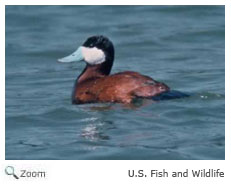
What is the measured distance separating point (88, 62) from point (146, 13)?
5.77m

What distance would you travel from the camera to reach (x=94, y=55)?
9828 mm

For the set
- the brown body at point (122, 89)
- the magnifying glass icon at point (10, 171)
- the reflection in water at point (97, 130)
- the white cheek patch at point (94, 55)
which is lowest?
the magnifying glass icon at point (10, 171)

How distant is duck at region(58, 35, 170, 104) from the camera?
29.4 ft

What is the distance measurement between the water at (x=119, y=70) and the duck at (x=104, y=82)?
10cm

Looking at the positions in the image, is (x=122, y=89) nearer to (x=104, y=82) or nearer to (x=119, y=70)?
(x=104, y=82)

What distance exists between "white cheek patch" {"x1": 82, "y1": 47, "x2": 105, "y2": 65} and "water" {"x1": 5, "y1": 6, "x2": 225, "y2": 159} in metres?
0.48

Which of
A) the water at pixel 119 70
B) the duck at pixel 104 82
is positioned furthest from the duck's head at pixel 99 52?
the water at pixel 119 70

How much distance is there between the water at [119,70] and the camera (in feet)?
25.9

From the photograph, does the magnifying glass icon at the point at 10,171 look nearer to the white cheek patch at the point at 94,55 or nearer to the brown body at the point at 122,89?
the brown body at the point at 122,89

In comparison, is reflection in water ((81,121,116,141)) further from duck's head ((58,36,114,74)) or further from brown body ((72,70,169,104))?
duck's head ((58,36,114,74))

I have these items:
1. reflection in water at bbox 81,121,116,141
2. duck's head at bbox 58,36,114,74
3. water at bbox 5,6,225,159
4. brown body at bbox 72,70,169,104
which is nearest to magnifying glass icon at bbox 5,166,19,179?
water at bbox 5,6,225,159

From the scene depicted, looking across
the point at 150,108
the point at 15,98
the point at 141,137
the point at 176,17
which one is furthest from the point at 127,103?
the point at 176,17

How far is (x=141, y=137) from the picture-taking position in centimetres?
812

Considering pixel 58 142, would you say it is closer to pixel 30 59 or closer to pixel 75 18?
pixel 30 59
